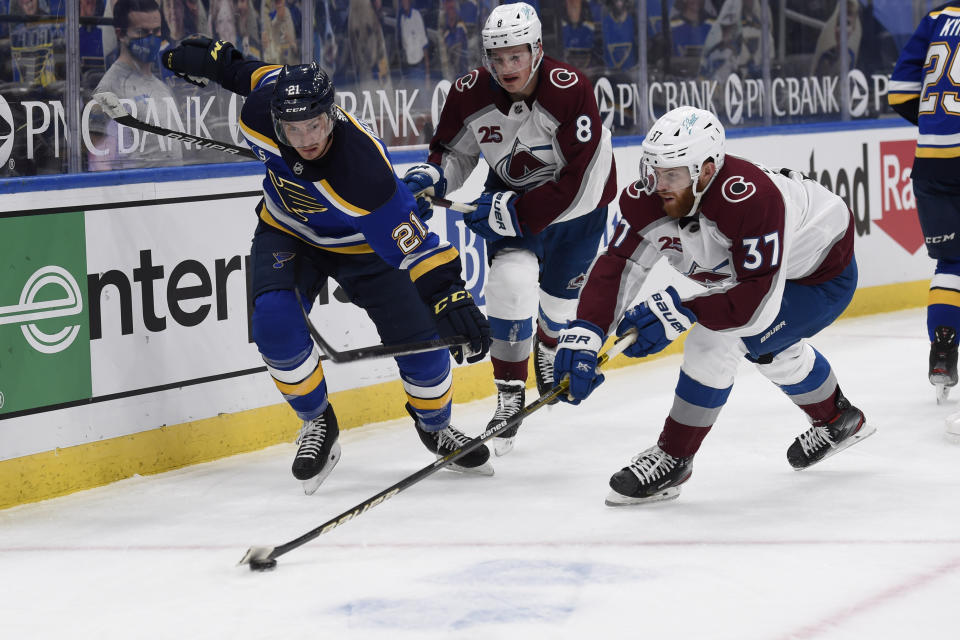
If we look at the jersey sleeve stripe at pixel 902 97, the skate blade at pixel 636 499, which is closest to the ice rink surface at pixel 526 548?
the skate blade at pixel 636 499

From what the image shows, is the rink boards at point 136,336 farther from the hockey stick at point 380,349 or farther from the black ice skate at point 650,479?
the black ice skate at point 650,479

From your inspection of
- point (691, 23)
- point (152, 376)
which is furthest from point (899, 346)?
point (152, 376)

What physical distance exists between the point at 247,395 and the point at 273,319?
2.65ft

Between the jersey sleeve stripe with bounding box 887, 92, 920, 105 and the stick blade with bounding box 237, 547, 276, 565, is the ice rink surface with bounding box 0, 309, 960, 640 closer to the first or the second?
the stick blade with bounding box 237, 547, 276, 565

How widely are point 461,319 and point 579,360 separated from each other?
1.01 ft

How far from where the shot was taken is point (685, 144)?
9.37 feet

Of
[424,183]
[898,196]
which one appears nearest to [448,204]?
[424,183]

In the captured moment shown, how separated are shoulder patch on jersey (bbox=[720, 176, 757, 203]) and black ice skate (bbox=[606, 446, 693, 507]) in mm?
673

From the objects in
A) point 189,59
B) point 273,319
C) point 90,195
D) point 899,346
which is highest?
point 189,59

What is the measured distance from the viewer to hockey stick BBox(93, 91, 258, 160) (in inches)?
146

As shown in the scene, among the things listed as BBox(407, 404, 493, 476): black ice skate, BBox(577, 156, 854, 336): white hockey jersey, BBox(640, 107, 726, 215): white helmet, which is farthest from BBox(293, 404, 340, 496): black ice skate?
BBox(640, 107, 726, 215): white helmet

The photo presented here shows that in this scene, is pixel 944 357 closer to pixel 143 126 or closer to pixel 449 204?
pixel 449 204

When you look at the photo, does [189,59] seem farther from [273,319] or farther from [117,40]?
[273,319]

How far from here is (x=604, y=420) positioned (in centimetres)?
Result: 430
